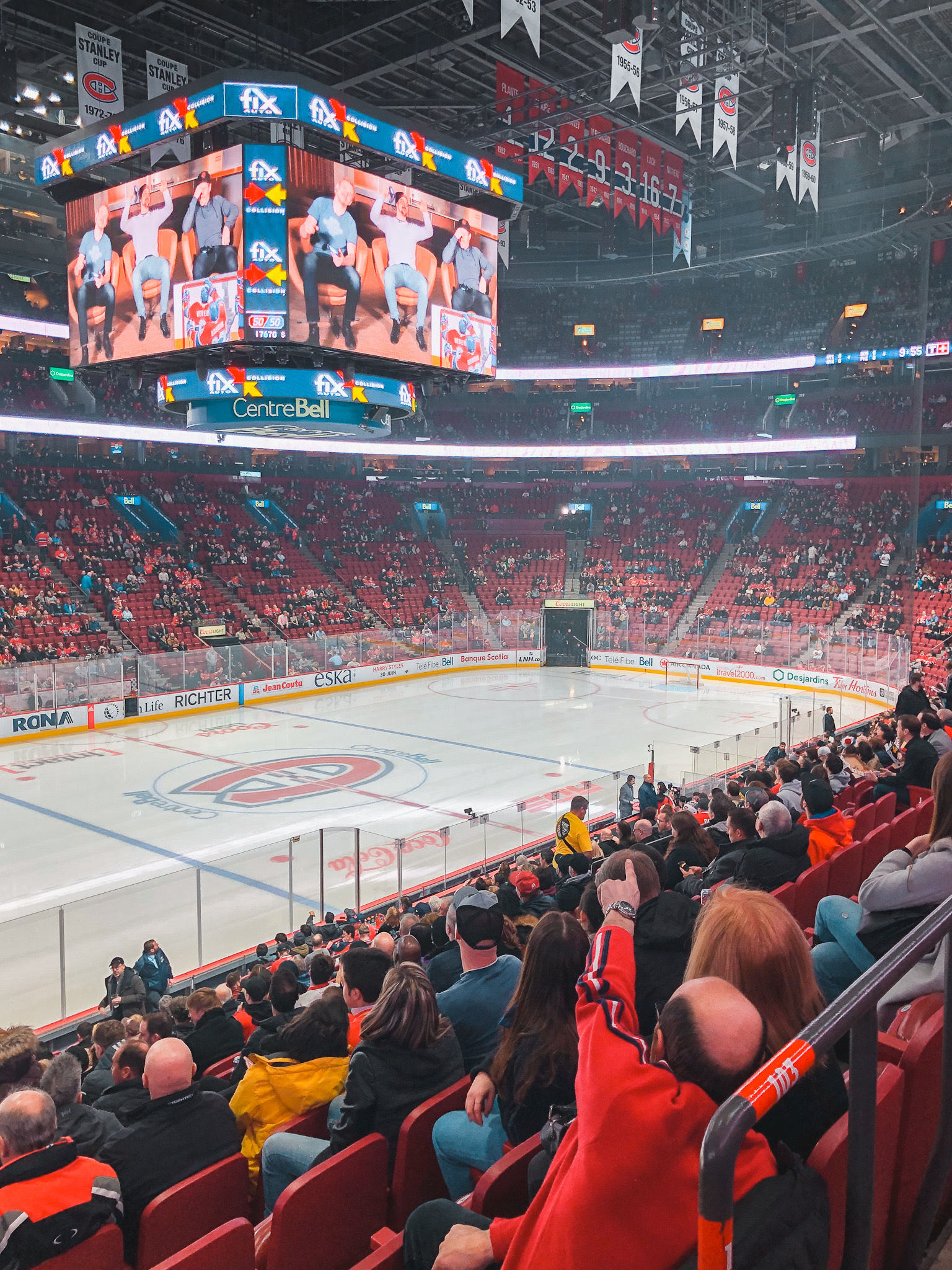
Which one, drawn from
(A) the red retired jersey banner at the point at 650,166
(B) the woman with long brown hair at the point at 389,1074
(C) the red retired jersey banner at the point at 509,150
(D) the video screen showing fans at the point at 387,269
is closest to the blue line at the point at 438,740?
(D) the video screen showing fans at the point at 387,269

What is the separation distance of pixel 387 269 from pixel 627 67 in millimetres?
4722

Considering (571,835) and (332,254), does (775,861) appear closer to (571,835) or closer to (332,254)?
(571,835)

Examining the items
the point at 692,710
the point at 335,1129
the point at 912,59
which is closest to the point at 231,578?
the point at 692,710

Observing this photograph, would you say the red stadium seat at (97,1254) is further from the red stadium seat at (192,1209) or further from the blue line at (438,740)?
the blue line at (438,740)

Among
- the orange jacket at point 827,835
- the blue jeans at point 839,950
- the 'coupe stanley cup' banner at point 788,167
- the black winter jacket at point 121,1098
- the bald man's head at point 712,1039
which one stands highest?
the 'coupe stanley cup' banner at point 788,167

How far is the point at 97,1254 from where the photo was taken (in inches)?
117

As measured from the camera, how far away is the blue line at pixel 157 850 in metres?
10.4

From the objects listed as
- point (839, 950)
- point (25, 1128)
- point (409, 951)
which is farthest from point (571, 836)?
point (25, 1128)

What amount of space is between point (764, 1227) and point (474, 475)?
48680 millimetres

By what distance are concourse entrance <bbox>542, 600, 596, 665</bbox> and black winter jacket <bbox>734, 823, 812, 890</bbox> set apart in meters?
31.3

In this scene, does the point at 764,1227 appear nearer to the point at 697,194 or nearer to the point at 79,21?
the point at 79,21

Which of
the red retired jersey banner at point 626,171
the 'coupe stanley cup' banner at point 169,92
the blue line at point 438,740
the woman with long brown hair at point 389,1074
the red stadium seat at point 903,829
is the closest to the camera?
the woman with long brown hair at point 389,1074

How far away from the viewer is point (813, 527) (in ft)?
129

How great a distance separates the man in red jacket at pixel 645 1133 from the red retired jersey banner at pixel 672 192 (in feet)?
77.2
